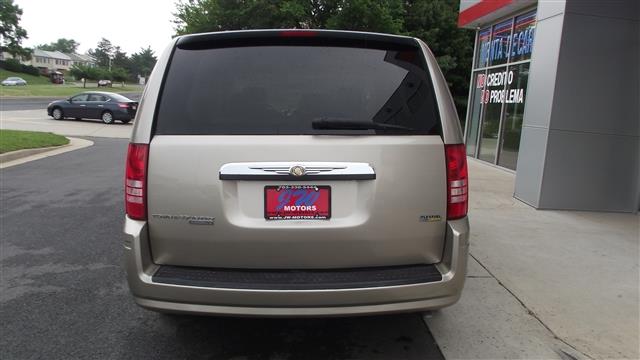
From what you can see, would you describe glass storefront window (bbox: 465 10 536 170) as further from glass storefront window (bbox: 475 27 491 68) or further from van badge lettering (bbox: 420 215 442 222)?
van badge lettering (bbox: 420 215 442 222)

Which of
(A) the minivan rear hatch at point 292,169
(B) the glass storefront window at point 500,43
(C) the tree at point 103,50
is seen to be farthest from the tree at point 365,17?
(C) the tree at point 103,50

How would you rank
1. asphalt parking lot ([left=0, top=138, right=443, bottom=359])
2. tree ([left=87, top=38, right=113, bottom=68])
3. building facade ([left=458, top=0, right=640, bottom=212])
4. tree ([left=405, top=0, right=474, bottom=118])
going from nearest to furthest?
1. asphalt parking lot ([left=0, top=138, right=443, bottom=359])
2. building facade ([left=458, top=0, right=640, bottom=212])
3. tree ([left=405, top=0, right=474, bottom=118])
4. tree ([left=87, top=38, right=113, bottom=68])

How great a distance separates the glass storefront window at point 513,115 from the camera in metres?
11.1

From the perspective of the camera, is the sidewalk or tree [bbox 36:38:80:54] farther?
tree [bbox 36:38:80:54]

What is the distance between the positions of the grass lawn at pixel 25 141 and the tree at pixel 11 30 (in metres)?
85.0

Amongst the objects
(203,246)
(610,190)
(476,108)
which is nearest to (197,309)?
(203,246)

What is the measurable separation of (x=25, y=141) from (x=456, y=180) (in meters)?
12.6

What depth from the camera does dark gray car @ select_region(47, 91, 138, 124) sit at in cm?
2306

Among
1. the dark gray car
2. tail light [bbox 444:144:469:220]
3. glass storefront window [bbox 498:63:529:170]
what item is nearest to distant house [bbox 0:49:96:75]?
the dark gray car

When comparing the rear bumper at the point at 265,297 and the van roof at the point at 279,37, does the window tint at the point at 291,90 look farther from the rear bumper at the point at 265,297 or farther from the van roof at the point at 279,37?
the rear bumper at the point at 265,297

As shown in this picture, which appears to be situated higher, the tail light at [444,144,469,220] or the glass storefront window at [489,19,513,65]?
the glass storefront window at [489,19,513,65]

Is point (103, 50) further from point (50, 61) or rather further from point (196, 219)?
point (196, 219)

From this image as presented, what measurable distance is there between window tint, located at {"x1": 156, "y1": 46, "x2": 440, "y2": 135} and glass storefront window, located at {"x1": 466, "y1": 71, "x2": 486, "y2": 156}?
11.3 metres

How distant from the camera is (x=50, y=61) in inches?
5162
